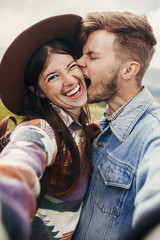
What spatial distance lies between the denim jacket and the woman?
0.11 meters

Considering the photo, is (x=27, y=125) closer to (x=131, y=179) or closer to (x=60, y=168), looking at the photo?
(x=60, y=168)

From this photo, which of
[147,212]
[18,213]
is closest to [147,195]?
[147,212]

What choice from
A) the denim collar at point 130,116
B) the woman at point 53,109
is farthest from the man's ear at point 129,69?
the woman at point 53,109

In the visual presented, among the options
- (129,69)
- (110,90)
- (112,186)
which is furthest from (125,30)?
(112,186)

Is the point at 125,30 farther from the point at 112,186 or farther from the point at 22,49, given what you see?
the point at 112,186

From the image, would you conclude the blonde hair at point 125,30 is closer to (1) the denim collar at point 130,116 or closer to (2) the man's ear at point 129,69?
(2) the man's ear at point 129,69

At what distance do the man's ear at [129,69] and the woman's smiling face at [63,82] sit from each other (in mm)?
423

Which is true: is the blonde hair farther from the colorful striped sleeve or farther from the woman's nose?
the colorful striped sleeve

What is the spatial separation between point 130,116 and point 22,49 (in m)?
0.99

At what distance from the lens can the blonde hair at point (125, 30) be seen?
1.57m

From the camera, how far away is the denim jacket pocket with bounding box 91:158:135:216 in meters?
1.18

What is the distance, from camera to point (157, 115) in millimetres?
1235

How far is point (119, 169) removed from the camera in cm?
121

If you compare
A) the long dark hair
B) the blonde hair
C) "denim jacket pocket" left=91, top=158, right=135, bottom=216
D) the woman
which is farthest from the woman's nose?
"denim jacket pocket" left=91, top=158, right=135, bottom=216
